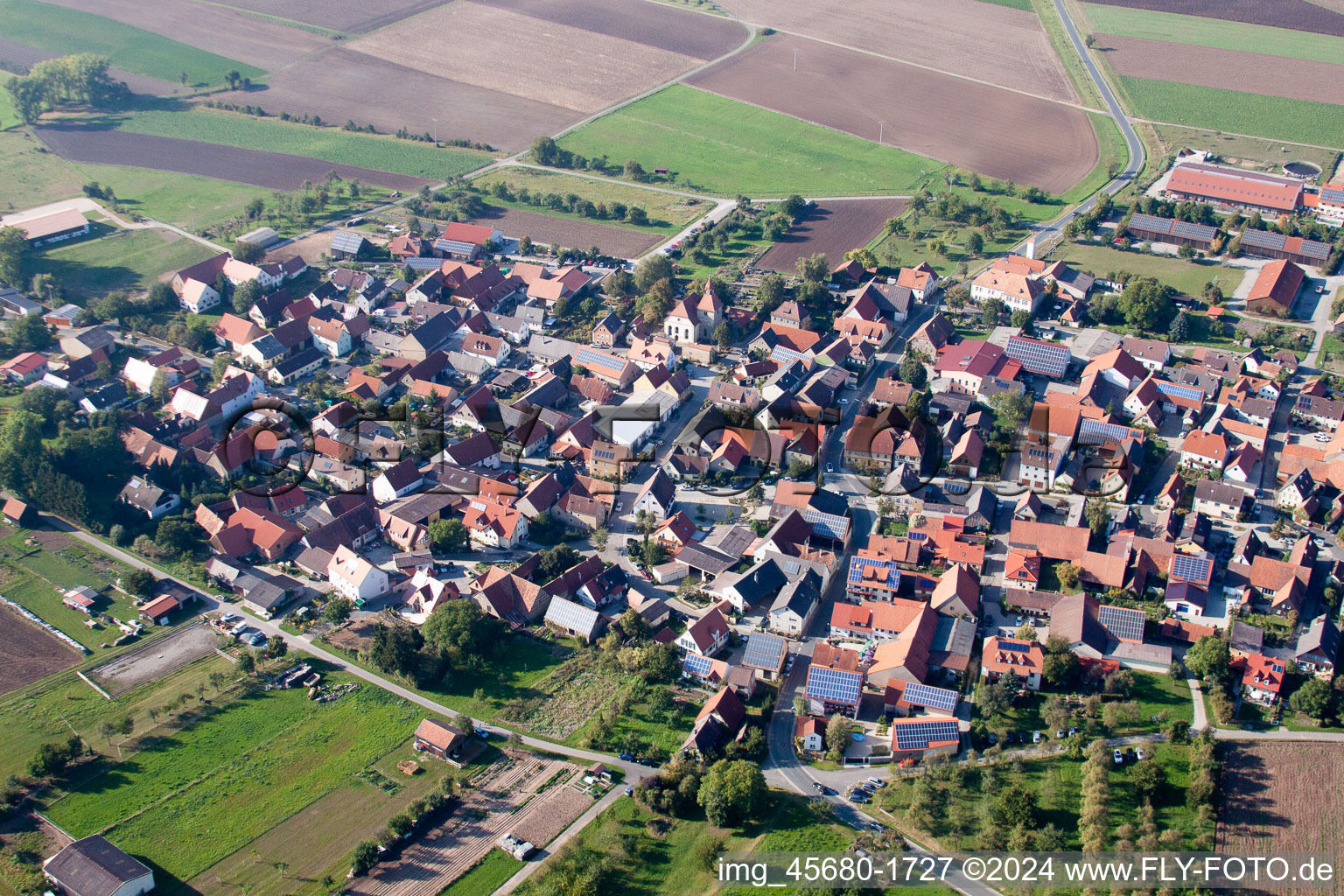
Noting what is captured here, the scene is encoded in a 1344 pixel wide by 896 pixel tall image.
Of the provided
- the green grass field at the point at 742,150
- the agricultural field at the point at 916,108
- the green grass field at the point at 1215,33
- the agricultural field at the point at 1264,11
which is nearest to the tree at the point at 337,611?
the green grass field at the point at 742,150

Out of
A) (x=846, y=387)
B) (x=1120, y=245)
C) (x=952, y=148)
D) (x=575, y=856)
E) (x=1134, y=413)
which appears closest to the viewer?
(x=575, y=856)

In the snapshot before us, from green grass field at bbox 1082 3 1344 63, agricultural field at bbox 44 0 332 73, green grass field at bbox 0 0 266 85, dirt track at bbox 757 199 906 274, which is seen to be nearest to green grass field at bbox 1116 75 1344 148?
green grass field at bbox 1082 3 1344 63

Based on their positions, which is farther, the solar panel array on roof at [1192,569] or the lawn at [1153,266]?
the lawn at [1153,266]

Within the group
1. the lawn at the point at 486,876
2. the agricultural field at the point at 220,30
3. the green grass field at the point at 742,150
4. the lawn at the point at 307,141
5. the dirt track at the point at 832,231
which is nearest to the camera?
the lawn at the point at 486,876

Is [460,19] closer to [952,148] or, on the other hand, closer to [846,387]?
[952,148]

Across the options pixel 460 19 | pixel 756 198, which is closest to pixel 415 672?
pixel 756 198

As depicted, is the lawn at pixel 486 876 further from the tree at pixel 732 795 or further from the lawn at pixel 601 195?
the lawn at pixel 601 195

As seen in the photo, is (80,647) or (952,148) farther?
(952,148)
